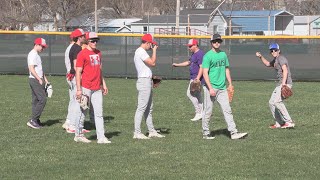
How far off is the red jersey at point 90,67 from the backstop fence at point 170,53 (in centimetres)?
Result: 1626

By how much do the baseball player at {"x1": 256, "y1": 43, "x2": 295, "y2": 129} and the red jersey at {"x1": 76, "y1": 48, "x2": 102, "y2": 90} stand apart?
323 cm

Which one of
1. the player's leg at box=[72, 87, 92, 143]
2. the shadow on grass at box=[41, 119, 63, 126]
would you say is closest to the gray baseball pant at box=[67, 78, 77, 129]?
the player's leg at box=[72, 87, 92, 143]

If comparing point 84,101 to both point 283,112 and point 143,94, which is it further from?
point 283,112

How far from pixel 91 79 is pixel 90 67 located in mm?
185

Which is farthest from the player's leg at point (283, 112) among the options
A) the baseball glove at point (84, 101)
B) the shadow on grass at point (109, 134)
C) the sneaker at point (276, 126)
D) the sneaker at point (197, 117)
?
the baseball glove at point (84, 101)

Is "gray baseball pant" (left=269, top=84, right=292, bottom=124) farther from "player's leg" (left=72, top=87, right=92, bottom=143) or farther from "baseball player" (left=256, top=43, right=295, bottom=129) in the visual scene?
"player's leg" (left=72, top=87, right=92, bottom=143)

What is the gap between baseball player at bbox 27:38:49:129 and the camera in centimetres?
1234

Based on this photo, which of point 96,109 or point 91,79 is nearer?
point 91,79

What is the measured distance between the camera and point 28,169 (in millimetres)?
8641

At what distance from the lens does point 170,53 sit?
2739 cm

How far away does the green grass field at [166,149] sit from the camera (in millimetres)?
8453

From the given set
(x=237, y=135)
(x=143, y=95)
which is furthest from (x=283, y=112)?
(x=143, y=95)

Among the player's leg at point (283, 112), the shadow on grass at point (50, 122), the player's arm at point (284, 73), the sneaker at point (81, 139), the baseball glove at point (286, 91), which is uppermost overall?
the player's arm at point (284, 73)

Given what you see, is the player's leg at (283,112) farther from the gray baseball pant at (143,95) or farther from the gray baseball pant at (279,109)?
the gray baseball pant at (143,95)
